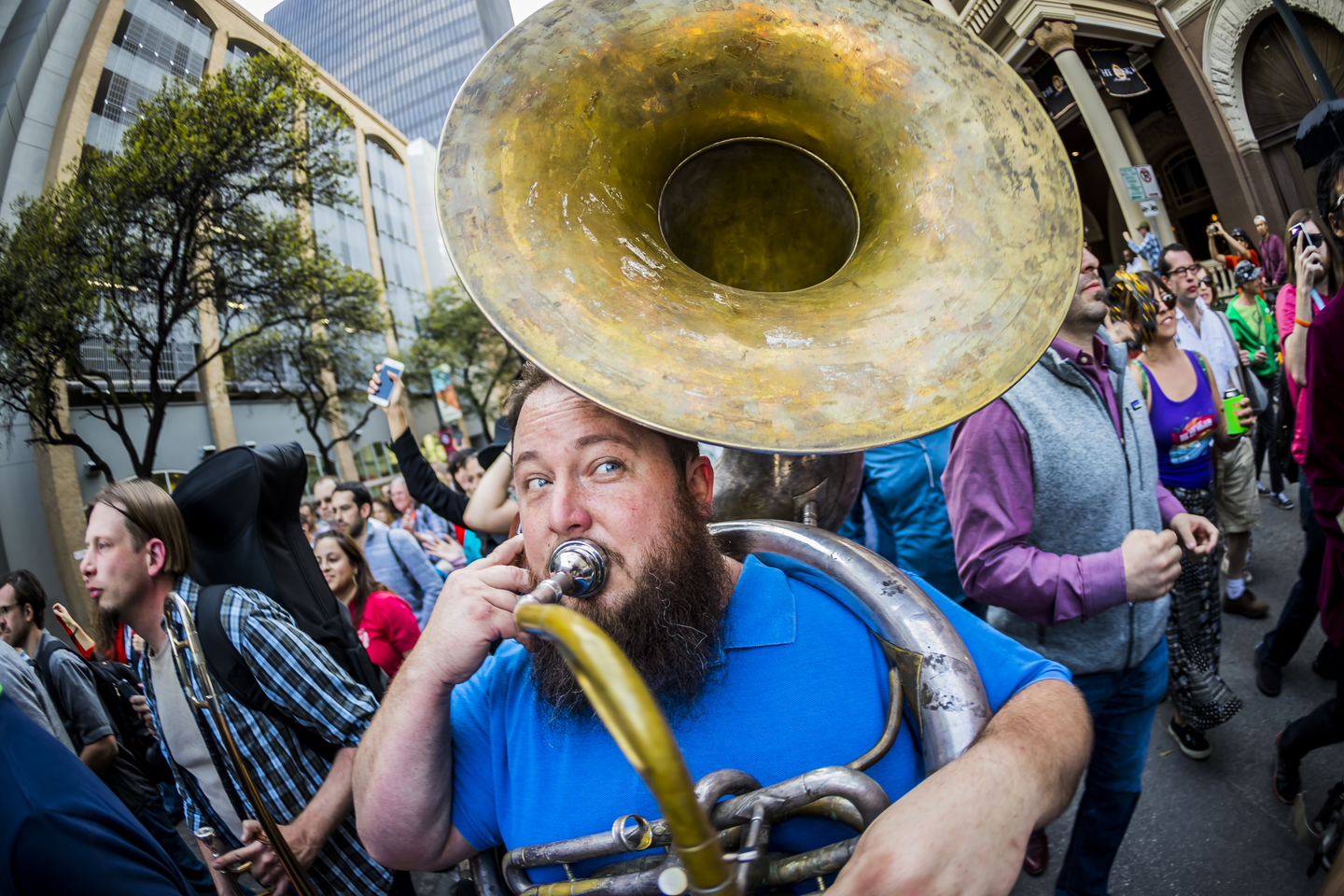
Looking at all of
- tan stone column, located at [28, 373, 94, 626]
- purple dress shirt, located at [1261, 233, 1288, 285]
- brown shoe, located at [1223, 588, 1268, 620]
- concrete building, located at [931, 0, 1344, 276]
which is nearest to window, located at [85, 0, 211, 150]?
tan stone column, located at [28, 373, 94, 626]

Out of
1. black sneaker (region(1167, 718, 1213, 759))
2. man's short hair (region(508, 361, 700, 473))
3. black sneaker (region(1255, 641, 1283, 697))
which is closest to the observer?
man's short hair (region(508, 361, 700, 473))

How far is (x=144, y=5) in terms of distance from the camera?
17.9ft

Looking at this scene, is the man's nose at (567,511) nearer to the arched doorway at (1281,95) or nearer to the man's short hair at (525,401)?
the man's short hair at (525,401)

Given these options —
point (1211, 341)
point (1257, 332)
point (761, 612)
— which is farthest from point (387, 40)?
point (761, 612)

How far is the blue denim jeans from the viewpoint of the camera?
179 centimetres

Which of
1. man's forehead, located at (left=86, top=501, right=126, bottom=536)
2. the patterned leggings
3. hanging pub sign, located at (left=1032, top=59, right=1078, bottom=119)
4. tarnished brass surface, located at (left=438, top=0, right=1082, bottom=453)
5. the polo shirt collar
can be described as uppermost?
hanging pub sign, located at (left=1032, top=59, right=1078, bottom=119)

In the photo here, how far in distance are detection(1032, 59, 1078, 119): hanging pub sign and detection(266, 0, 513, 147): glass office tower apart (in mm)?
10289

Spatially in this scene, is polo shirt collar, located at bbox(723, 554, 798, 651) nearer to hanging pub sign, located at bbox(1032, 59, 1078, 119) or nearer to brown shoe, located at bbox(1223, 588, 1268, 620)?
brown shoe, located at bbox(1223, 588, 1268, 620)

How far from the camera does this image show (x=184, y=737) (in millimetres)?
1847

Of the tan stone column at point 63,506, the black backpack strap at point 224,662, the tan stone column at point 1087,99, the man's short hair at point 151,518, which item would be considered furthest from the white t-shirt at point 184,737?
the tan stone column at point 1087,99

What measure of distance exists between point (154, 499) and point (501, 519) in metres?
1.42

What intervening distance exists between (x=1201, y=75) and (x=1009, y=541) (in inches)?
524

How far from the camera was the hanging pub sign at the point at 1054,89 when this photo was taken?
476 inches

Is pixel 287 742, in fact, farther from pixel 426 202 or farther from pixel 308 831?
pixel 426 202
